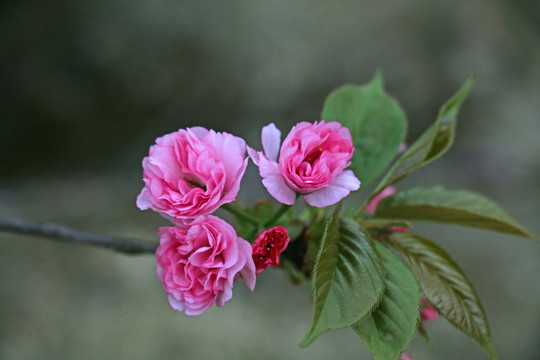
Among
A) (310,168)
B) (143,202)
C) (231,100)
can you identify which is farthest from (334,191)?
(231,100)

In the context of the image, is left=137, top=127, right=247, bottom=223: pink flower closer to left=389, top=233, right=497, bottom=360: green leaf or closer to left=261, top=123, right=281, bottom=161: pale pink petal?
left=261, top=123, right=281, bottom=161: pale pink petal

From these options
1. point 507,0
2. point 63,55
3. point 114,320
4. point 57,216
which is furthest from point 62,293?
point 507,0

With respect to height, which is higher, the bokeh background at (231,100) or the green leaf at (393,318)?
the green leaf at (393,318)

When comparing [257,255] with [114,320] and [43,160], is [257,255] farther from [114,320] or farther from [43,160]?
[43,160]

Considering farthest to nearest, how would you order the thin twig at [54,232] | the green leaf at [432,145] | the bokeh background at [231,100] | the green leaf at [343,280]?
the bokeh background at [231,100] → the thin twig at [54,232] → the green leaf at [432,145] → the green leaf at [343,280]

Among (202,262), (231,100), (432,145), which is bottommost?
(231,100)

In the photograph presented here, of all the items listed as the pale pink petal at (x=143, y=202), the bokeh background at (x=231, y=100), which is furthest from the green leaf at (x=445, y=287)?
the bokeh background at (x=231, y=100)

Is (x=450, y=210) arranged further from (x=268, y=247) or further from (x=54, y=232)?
(x=54, y=232)

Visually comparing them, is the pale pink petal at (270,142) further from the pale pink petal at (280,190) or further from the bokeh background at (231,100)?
the bokeh background at (231,100)
